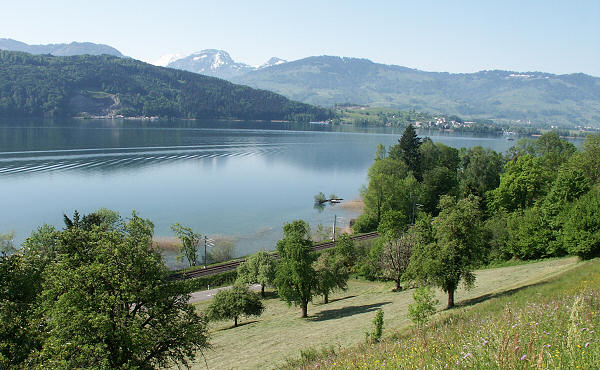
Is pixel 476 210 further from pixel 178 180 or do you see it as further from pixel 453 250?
pixel 178 180

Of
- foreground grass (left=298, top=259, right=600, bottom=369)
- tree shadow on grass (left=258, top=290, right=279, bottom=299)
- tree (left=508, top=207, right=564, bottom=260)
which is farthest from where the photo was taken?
tree shadow on grass (left=258, top=290, right=279, bottom=299)

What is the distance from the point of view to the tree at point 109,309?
45.8 ft

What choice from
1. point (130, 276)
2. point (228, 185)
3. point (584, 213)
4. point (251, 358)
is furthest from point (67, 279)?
point (228, 185)

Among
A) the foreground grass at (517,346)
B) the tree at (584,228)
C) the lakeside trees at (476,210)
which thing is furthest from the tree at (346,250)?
the foreground grass at (517,346)

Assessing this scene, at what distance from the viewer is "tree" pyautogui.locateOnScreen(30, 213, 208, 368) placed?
1396 cm

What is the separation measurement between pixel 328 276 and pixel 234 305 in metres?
7.49

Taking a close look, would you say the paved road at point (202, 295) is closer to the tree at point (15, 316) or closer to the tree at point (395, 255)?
the tree at point (395, 255)

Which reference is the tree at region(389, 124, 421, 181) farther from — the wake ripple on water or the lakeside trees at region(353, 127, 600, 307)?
the wake ripple on water

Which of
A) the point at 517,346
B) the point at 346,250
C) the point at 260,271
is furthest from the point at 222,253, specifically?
the point at 517,346

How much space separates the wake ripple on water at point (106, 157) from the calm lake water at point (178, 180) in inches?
8.7

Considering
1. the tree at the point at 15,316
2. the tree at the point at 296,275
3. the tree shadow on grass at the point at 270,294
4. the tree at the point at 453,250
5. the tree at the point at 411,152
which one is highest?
the tree at the point at 411,152

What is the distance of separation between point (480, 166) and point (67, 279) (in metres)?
61.9

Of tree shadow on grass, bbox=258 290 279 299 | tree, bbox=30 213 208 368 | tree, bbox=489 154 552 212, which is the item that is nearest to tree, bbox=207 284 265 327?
tree shadow on grass, bbox=258 290 279 299

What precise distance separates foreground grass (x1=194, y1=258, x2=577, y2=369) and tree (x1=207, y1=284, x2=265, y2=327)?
3.21ft
